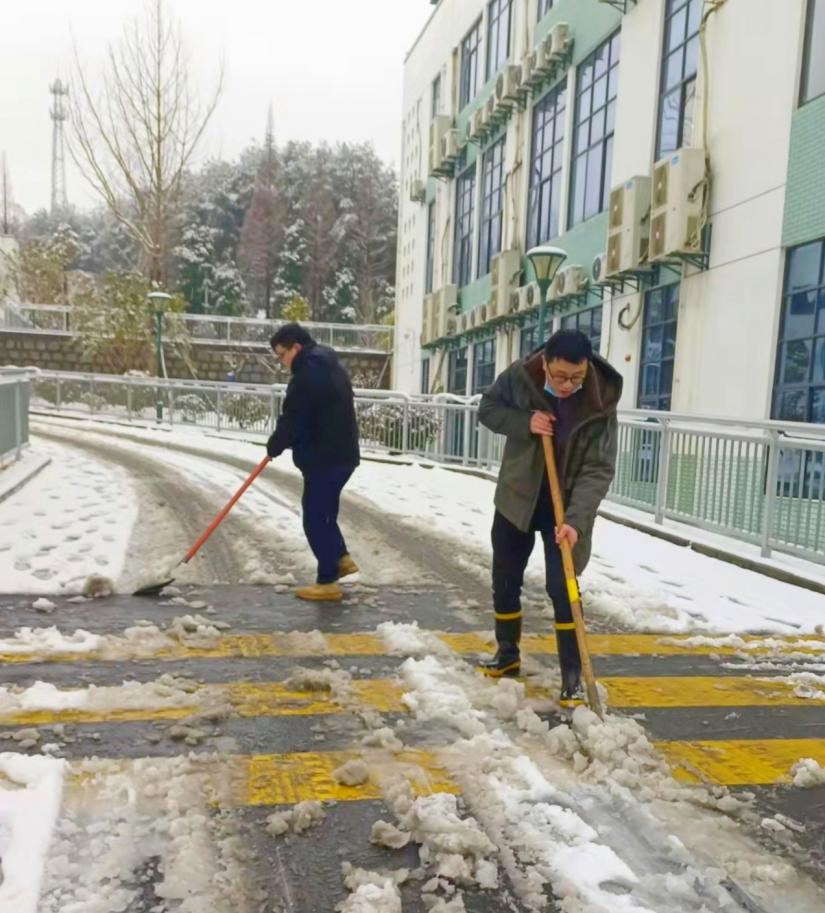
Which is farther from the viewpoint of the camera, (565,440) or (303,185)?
(303,185)

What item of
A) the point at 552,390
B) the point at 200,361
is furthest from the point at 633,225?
the point at 200,361

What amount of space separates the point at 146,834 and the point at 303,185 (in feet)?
171

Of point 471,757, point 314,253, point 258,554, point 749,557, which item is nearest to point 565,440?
point 471,757

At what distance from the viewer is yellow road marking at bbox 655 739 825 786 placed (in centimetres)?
292

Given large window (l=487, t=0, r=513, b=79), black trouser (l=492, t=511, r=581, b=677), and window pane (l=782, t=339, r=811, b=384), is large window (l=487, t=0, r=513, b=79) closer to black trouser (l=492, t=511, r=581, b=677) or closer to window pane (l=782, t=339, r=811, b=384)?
window pane (l=782, t=339, r=811, b=384)

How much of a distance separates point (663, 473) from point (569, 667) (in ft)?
16.9

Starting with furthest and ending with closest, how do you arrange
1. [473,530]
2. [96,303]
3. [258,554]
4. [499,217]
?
[96,303] < [499,217] < [473,530] < [258,554]

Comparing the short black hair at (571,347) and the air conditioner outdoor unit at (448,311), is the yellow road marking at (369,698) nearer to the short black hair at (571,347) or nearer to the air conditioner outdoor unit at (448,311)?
the short black hair at (571,347)

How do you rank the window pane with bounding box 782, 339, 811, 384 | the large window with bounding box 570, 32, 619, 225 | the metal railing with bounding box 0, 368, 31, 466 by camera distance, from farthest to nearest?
the large window with bounding box 570, 32, 619, 225 → the window pane with bounding box 782, 339, 811, 384 → the metal railing with bounding box 0, 368, 31, 466

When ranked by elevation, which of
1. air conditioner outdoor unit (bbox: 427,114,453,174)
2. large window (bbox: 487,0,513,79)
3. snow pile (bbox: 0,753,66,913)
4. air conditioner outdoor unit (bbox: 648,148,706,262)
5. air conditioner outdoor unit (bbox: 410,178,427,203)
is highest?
large window (bbox: 487,0,513,79)

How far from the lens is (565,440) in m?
3.58

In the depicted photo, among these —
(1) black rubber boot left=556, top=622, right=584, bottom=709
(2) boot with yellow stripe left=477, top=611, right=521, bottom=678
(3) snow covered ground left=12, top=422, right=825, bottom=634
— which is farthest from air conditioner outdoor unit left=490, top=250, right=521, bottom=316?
(1) black rubber boot left=556, top=622, right=584, bottom=709

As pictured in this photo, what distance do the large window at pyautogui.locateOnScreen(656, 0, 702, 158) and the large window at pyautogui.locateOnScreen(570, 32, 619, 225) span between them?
5.81ft

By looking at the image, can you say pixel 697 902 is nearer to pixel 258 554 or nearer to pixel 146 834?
pixel 146 834
